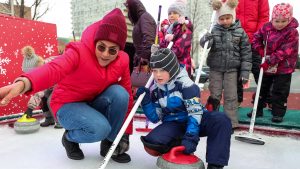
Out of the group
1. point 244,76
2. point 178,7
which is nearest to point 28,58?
point 178,7

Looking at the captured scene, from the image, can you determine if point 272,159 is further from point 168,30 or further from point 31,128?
point 31,128

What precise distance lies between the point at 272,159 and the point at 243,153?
0.23 m

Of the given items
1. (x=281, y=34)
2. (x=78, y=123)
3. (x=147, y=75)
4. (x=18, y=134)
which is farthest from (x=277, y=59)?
(x=18, y=134)

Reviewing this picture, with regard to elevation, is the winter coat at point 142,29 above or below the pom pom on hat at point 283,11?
below

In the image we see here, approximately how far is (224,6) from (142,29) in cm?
89

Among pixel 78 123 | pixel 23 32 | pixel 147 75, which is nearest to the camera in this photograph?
pixel 78 123

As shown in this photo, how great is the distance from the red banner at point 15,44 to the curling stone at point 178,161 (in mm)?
2804

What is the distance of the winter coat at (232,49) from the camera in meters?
3.01

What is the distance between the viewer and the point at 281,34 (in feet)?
10.0

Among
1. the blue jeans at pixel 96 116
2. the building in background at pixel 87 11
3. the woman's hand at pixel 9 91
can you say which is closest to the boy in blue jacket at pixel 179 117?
the blue jeans at pixel 96 116

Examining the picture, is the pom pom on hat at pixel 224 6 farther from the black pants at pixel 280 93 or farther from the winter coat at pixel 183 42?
the black pants at pixel 280 93

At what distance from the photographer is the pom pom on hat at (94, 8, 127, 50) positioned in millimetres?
1878

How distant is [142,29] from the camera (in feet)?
10.6

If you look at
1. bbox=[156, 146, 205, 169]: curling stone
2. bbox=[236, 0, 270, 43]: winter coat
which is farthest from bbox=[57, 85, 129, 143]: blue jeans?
bbox=[236, 0, 270, 43]: winter coat
